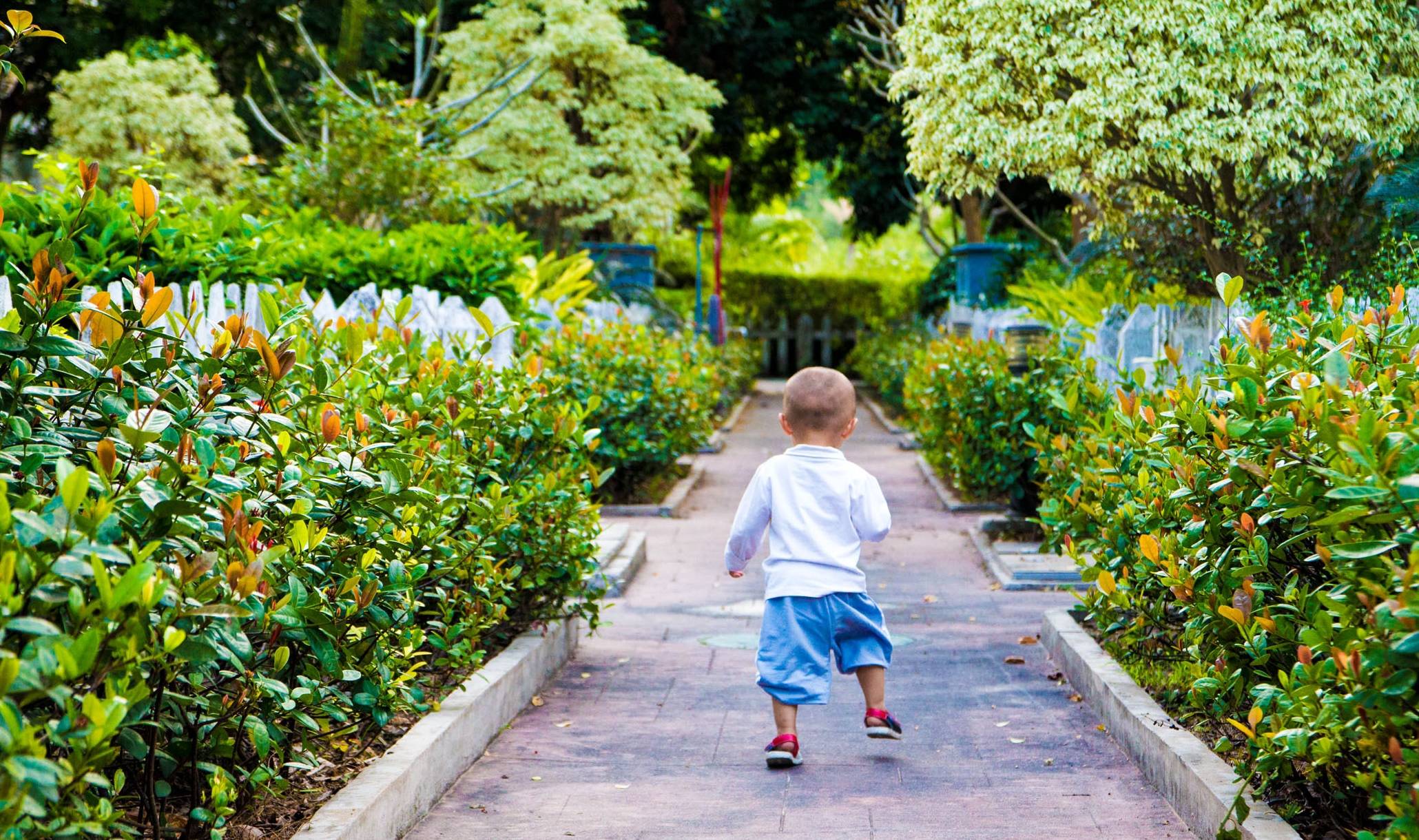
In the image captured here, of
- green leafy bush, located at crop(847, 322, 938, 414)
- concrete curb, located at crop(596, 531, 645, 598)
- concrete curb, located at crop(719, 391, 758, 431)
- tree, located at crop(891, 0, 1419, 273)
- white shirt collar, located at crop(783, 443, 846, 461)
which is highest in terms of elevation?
tree, located at crop(891, 0, 1419, 273)

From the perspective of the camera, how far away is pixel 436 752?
4.65 meters

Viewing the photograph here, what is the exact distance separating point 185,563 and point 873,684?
3.21 metres

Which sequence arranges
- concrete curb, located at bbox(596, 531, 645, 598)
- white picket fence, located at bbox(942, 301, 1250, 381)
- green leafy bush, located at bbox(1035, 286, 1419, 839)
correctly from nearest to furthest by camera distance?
green leafy bush, located at bbox(1035, 286, 1419, 839)
concrete curb, located at bbox(596, 531, 645, 598)
white picket fence, located at bbox(942, 301, 1250, 381)

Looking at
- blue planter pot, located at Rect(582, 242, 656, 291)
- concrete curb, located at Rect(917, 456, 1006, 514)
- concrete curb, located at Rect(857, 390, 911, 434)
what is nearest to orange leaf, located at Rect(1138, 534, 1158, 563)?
concrete curb, located at Rect(917, 456, 1006, 514)

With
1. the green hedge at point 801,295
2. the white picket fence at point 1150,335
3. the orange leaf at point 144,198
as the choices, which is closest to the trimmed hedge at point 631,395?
the white picket fence at point 1150,335

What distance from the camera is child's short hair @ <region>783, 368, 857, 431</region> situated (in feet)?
17.7

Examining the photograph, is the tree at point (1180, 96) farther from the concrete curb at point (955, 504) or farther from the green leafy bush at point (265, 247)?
the green leafy bush at point (265, 247)

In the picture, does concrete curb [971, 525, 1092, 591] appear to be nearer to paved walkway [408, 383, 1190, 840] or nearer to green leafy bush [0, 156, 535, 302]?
paved walkway [408, 383, 1190, 840]

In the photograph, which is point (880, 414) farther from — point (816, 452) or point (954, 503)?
point (816, 452)

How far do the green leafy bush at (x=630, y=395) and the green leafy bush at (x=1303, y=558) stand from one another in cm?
697

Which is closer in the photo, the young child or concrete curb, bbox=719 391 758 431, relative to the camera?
the young child

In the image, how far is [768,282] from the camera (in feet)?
121

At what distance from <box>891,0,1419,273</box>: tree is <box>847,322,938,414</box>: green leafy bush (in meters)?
8.25

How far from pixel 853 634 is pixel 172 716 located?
2836 mm
